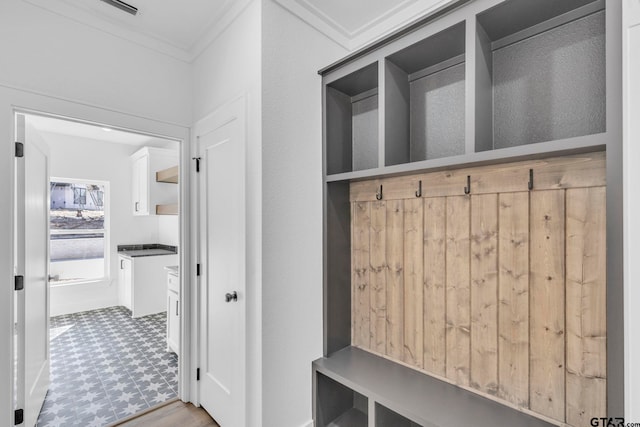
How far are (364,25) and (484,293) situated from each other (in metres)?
1.81

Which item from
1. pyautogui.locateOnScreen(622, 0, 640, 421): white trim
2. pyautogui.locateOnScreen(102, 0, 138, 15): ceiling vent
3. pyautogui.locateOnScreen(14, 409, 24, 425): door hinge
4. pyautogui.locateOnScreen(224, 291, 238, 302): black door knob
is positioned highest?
pyautogui.locateOnScreen(102, 0, 138, 15): ceiling vent

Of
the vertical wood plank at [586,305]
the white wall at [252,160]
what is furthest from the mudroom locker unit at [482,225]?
the white wall at [252,160]

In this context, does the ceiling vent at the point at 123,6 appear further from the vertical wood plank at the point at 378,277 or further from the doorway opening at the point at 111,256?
the vertical wood plank at the point at 378,277

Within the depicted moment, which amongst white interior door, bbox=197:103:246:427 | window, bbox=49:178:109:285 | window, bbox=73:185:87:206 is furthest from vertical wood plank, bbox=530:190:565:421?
window, bbox=73:185:87:206

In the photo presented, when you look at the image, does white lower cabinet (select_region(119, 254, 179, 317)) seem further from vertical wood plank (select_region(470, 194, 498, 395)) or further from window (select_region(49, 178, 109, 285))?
vertical wood plank (select_region(470, 194, 498, 395))

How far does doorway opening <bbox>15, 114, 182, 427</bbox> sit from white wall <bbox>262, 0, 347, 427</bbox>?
1367 mm

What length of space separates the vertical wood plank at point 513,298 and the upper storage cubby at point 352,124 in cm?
88

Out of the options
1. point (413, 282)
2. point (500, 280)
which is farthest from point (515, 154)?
point (413, 282)

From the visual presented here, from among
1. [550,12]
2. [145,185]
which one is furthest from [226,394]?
[145,185]

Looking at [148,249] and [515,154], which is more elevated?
[515,154]

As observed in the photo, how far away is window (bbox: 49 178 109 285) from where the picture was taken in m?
4.52

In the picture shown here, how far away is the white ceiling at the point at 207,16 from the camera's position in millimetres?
1783

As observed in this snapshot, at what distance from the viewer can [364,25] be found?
2.03 metres

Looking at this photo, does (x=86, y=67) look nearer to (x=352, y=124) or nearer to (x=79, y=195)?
(x=352, y=124)
